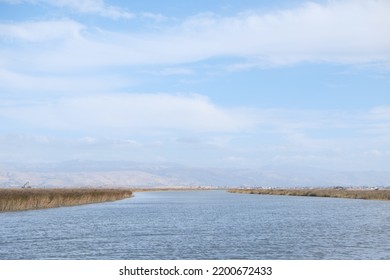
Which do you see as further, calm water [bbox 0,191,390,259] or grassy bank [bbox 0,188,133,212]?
grassy bank [bbox 0,188,133,212]

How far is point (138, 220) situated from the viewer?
5394cm

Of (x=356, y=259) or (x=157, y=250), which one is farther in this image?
(x=157, y=250)

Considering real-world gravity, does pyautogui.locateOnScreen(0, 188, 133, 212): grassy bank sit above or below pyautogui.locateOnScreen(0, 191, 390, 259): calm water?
above

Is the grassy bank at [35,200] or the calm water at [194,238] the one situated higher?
the grassy bank at [35,200]

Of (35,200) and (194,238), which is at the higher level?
(35,200)

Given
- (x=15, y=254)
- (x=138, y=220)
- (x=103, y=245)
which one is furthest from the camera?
(x=138, y=220)

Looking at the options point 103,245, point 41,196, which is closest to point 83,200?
point 41,196

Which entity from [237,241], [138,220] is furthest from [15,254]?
[138,220]

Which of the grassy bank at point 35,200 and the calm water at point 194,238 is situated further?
the grassy bank at point 35,200

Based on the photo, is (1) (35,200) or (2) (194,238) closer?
(2) (194,238)
